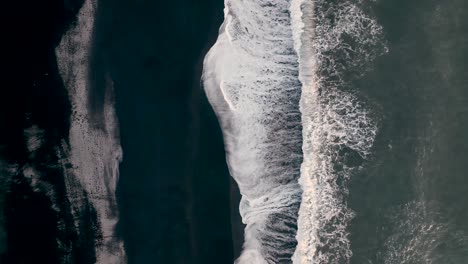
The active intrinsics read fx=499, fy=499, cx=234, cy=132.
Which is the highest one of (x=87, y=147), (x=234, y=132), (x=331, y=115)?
(x=331, y=115)

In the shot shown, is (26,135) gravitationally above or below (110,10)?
below

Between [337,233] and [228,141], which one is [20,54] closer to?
[228,141]

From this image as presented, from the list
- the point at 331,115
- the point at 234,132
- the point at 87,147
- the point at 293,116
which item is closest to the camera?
the point at 87,147

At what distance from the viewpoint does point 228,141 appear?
7762mm

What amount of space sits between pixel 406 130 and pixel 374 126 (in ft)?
1.75

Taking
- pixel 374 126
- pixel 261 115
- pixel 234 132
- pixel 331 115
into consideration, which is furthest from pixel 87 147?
pixel 374 126

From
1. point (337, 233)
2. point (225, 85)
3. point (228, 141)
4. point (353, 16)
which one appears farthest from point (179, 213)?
point (353, 16)

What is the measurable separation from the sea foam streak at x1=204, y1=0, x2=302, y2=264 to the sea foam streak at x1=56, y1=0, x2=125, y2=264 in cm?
176

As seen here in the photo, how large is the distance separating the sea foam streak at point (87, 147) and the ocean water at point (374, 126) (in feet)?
9.03

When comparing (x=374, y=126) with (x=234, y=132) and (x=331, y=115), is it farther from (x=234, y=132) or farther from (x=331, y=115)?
(x=234, y=132)

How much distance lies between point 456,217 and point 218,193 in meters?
3.99

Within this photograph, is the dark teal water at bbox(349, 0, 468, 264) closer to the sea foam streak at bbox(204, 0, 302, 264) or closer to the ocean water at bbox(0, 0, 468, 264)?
the ocean water at bbox(0, 0, 468, 264)

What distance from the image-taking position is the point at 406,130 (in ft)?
26.9

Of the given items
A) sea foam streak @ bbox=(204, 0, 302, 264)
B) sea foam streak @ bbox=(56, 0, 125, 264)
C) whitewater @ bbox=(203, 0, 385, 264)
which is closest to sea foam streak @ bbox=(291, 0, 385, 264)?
whitewater @ bbox=(203, 0, 385, 264)
